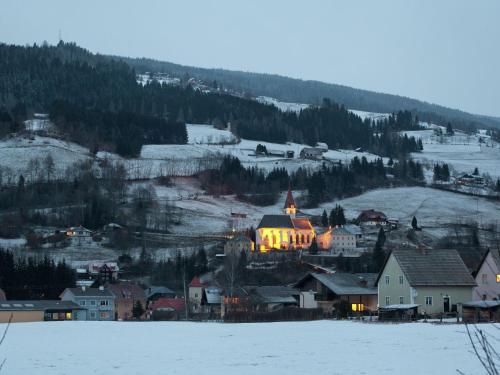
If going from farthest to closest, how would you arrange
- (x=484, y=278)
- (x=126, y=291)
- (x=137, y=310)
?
(x=126, y=291)
(x=137, y=310)
(x=484, y=278)

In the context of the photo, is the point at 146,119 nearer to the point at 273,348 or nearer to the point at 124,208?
the point at 124,208

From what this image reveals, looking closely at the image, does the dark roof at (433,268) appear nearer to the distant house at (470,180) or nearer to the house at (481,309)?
the house at (481,309)

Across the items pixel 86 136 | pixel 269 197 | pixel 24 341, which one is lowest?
pixel 24 341

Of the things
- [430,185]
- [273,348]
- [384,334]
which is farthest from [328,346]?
[430,185]

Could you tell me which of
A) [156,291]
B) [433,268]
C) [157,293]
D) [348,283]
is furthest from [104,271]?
[433,268]

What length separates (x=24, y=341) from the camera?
32.0m

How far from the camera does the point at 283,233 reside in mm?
118562

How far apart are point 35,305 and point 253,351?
38.6 meters

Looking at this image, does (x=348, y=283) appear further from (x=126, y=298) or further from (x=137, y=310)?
(x=126, y=298)

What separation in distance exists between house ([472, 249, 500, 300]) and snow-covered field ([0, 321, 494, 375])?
12141 mm

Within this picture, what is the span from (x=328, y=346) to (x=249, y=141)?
17073 cm

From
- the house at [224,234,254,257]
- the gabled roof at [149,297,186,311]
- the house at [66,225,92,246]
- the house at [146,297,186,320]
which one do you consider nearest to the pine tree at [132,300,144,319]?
the house at [146,297,186,320]

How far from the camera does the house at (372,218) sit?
415ft

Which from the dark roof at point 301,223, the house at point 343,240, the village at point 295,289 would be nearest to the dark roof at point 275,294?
the village at point 295,289
